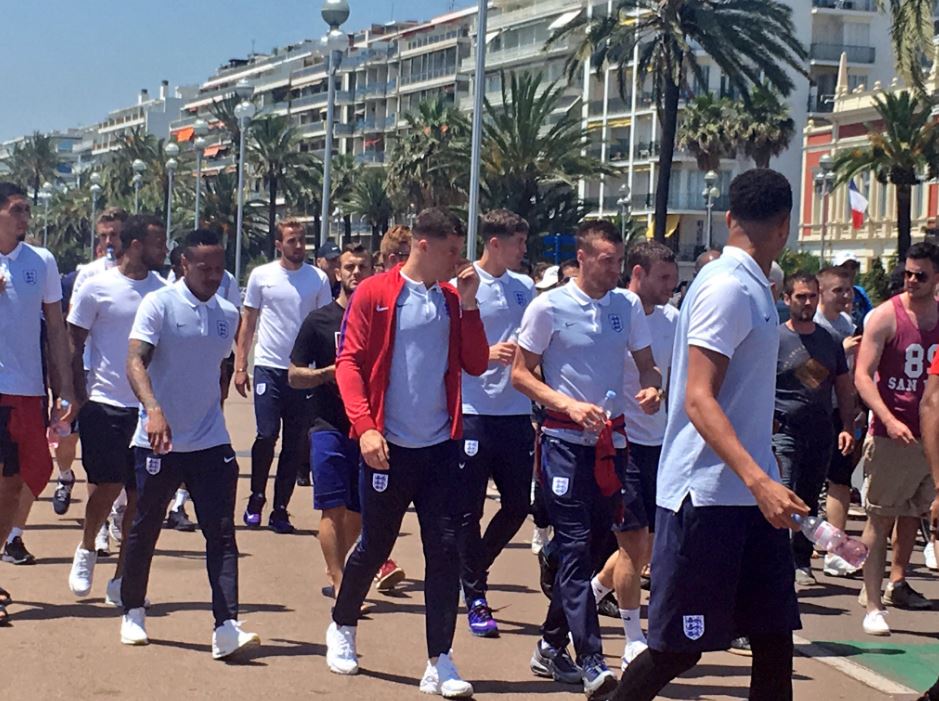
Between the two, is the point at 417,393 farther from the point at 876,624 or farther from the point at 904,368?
the point at 904,368

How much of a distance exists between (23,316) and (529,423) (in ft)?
8.81

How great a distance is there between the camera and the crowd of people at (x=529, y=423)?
207 inches

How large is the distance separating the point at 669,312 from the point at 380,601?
2236mm

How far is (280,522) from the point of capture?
454 inches

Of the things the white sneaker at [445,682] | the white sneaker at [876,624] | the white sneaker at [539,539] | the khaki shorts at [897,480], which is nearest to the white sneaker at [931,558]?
the khaki shorts at [897,480]

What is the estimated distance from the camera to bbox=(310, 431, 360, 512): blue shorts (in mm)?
8453

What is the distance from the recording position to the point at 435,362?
280 inches

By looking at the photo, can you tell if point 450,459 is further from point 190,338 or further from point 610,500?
point 190,338

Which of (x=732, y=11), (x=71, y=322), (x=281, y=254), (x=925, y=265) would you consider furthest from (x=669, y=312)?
(x=732, y=11)

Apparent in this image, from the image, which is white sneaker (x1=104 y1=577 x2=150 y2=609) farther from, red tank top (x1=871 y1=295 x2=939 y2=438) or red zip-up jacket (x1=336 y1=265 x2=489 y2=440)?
red tank top (x1=871 y1=295 x2=939 y2=438)

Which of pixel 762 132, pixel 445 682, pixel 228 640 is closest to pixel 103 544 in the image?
pixel 228 640

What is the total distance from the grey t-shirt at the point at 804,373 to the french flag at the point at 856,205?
159 ft

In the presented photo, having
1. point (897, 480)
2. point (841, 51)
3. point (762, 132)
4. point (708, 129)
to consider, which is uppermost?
point (841, 51)

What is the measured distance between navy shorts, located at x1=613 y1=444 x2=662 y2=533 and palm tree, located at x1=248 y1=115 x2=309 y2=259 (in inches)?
2982
